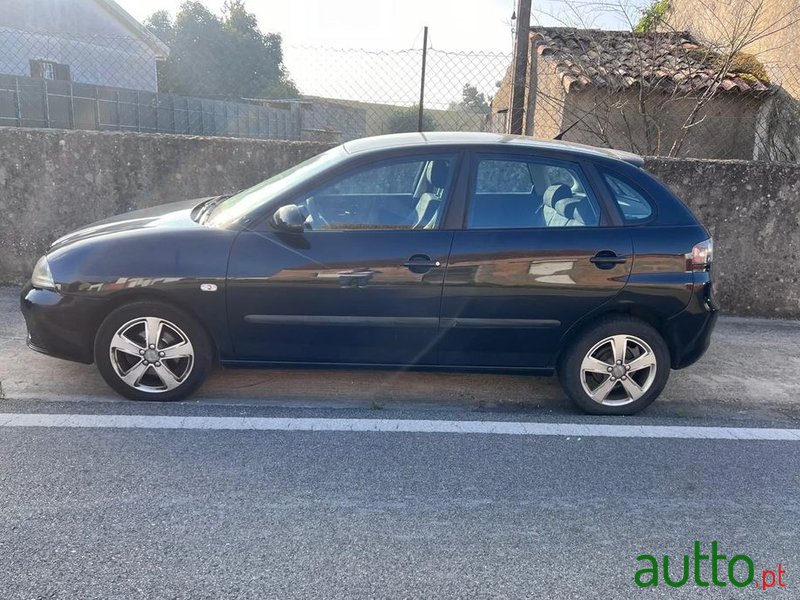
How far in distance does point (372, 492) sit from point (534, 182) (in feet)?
7.28

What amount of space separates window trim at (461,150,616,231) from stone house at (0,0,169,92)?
14.3 metres

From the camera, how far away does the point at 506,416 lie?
4.38 m

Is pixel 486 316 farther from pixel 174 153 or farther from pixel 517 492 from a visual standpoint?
pixel 174 153

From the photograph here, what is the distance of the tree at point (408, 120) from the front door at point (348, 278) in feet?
11.8

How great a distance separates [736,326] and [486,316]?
3386 mm

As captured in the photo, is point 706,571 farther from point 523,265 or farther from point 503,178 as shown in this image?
point 503,178

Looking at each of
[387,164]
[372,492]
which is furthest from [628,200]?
[372,492]

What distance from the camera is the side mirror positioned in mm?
4066

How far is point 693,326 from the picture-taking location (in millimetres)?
4383

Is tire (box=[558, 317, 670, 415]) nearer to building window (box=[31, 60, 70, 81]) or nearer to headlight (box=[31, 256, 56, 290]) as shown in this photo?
headlight (box=[31, 256, 56, 290])

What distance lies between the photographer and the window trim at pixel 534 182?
427 centimetres

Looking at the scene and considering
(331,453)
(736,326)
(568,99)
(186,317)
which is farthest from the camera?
(568,99)

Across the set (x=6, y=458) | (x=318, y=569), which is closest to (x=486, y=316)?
(x=318, y=569)

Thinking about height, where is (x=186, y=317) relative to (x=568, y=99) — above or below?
below
